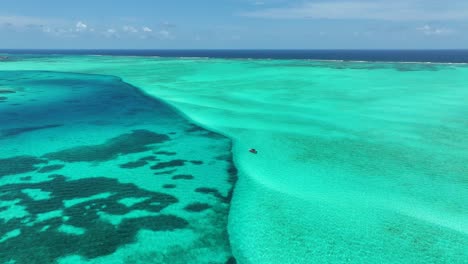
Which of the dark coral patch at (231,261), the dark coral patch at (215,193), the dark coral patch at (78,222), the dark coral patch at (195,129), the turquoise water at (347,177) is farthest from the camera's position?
the dark coral patch at (195,129)

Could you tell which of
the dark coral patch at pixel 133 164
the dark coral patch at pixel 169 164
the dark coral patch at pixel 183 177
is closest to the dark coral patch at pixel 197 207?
the dark coral patch at pixel 183 177

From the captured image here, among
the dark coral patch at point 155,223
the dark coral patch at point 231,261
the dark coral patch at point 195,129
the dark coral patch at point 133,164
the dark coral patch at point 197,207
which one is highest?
the dark coral patch at point 195,129

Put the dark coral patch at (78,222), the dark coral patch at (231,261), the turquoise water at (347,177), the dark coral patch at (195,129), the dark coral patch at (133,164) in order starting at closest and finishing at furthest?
the dark coral patch at (231,261) < the dark coral patch at (78,222) < the turquoise water at (347,177) < the dark coral patch at (133,164) < the dark coral patch at (195,129)

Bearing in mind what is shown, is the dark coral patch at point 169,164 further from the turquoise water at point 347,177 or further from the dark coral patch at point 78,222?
the turquoise water at point 347,177

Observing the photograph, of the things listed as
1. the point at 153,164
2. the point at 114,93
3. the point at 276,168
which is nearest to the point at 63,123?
the point at 153,164

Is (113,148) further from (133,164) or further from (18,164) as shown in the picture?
(18,164)

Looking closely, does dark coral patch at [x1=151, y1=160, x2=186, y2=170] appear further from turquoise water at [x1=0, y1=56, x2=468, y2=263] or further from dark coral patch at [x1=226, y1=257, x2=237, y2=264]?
dark coral patch at [x1=226, y1=257, x2=237, y2=264]

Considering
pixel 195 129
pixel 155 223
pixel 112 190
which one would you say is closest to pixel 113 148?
pixel 112 190

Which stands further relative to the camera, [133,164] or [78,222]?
[133,164]
